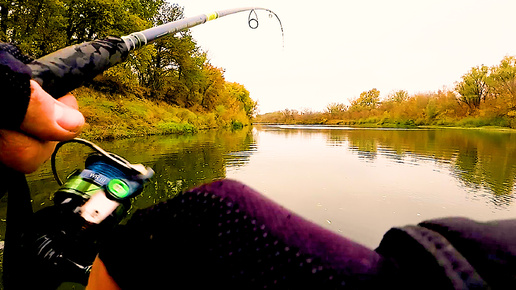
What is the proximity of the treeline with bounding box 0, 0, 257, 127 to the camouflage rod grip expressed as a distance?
24 centimetres

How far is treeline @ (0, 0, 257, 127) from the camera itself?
500 inches

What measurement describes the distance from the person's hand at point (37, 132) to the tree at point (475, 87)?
51.6m

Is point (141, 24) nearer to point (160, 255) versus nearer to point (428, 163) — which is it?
point (428, 163)

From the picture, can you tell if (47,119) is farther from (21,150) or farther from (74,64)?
(74,64)

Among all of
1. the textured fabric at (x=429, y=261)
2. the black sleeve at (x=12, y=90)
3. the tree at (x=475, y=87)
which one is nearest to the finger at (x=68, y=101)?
the black sleeve at (x=12, y=90)

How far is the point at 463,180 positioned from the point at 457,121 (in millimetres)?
42449

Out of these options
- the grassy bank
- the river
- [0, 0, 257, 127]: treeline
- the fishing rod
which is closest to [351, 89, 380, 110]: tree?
[0, 0, 257, 127]: treeline

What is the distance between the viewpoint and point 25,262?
100 cm

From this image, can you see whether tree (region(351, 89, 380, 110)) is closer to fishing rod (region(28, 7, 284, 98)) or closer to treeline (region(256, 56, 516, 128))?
treeline (region(256, 56, 516, 128))

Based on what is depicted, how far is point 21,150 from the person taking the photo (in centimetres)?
77

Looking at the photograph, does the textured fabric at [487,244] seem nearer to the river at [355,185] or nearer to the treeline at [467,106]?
the river at [355,185]

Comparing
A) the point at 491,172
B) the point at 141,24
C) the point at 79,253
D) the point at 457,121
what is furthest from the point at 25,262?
the point at 457,121

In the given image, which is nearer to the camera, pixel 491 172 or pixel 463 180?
pixel 463 180

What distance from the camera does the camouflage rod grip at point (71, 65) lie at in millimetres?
856
